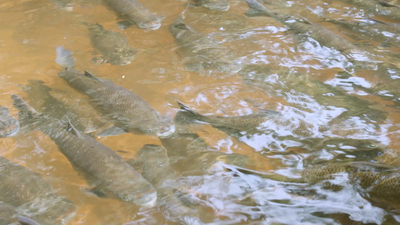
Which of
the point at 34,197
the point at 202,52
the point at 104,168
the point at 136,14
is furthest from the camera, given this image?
the point at 136,14

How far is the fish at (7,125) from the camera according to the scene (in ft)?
11.1

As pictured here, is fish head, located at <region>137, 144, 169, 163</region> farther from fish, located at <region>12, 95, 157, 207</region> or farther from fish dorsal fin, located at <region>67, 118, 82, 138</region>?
fish dorsal fin, located at <region>67, 118, 82, 138</region>

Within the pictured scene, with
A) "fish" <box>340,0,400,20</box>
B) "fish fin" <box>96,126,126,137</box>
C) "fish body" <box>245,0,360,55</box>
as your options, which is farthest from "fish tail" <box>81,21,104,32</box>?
"fish" <box>340,0,400,20</box>

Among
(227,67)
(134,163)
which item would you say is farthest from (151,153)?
(227,67)

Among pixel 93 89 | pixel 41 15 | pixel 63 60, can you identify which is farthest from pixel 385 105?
pixel 41 15

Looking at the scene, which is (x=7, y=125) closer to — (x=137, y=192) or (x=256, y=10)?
(x=137, y=192)

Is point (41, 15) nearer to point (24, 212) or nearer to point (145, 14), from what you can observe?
point (145, 14)

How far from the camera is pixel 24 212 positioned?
2621 millimetres

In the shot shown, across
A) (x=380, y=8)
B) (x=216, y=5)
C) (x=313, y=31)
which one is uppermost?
(x=380, y=8)

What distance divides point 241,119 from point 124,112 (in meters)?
1.11

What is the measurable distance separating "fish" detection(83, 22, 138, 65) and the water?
3.9 inches

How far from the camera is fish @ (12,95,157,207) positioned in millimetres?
2668

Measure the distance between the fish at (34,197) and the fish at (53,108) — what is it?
74 cm

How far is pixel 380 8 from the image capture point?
5.79 metres
